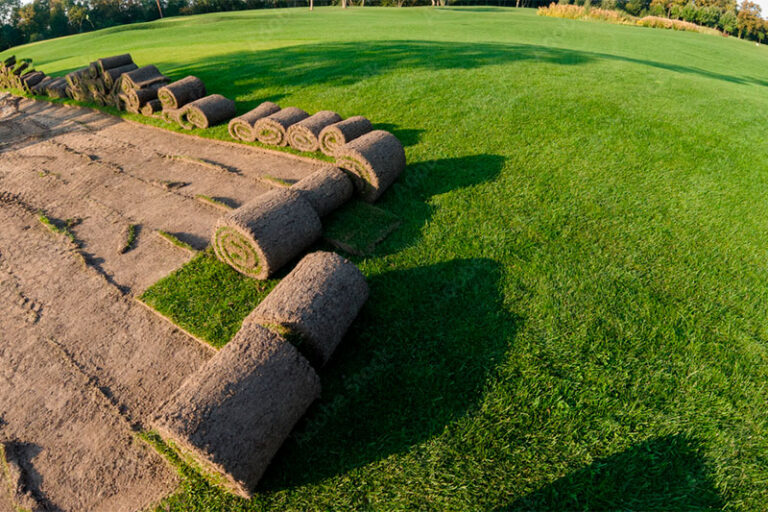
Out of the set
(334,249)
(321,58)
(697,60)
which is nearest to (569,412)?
(334,249)

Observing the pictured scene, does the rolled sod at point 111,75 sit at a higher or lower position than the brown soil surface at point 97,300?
higher

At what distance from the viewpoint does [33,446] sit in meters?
4.12

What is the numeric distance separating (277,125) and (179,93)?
5115mm

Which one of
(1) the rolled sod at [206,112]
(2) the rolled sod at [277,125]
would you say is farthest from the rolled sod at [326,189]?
(1) the rolled sod at [206,112]

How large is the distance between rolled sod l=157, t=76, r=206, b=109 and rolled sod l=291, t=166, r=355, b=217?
821 cm

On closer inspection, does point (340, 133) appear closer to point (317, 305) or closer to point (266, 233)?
point (266, 233)

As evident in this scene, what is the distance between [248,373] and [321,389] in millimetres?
1036

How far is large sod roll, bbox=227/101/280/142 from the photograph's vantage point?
10.6 metres

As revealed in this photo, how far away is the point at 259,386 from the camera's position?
3.75 m

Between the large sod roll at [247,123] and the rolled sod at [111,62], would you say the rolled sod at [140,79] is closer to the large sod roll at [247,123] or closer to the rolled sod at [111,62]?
the rolled sod at [111,62]

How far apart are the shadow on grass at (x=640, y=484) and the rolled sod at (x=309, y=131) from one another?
28.3 ft

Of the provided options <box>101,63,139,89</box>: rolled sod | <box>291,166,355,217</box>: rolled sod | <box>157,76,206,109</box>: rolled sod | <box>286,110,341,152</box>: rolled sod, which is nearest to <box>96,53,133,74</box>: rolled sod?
<box>101,63,139,89</box>: rolled sod

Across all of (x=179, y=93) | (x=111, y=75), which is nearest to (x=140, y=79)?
(x=111, y=75)

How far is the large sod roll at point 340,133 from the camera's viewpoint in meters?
8.90
